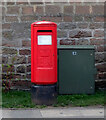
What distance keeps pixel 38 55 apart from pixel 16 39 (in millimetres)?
1707

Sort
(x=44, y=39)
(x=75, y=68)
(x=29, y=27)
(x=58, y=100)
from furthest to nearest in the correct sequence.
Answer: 1. (x=29, y=27)
2. (x=75, y=68)
3. (x=58, y=100)
4. (x=44, y=39)

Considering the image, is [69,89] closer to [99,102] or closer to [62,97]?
[62,97]

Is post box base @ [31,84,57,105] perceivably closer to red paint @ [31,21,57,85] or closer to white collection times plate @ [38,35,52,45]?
red paint @ [31,21,57,85]

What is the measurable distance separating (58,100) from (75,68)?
3.06 ft

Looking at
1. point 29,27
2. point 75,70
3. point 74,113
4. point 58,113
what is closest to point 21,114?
Result: point 58,113

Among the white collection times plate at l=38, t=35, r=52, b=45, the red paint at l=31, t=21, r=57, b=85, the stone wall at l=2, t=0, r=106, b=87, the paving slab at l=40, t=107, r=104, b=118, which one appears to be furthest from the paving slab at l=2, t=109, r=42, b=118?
the stone wall at l=2, t=0, r=106, b=87

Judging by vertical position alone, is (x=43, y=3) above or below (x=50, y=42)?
above

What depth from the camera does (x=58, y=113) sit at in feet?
19.7

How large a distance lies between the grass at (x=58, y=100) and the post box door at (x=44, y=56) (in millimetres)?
586

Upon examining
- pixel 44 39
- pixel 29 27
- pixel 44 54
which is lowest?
pixel 44 54

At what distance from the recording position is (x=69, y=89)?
746 cm

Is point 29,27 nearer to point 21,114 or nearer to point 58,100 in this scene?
point 58,100

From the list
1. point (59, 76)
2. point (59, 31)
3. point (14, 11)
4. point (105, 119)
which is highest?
point (14, 11)

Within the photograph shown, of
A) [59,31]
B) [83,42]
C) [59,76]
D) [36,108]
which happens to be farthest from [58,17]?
[36,108]
